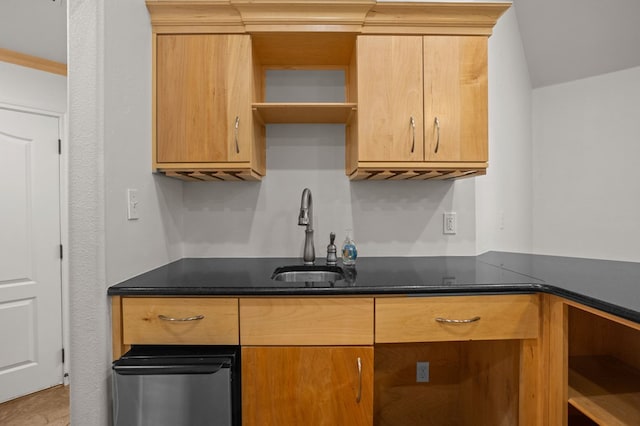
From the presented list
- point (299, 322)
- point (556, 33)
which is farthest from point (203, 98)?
point (556, 33)

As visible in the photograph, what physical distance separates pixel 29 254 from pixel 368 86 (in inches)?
96.7

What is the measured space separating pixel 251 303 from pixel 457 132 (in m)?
1.20

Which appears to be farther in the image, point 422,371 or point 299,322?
point 422,371

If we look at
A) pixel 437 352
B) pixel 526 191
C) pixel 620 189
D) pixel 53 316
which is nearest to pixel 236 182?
pixel 437 352

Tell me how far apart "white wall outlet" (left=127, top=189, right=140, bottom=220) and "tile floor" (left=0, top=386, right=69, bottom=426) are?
1533 mm

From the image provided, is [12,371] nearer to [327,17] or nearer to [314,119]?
[314,119]

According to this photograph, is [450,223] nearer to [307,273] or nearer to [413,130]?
[413,130]

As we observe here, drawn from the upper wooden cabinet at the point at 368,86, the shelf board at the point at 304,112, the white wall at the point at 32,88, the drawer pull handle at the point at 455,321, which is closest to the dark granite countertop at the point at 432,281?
the drawer pull handle at the point at 455,321

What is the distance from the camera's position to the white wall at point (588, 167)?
193cm

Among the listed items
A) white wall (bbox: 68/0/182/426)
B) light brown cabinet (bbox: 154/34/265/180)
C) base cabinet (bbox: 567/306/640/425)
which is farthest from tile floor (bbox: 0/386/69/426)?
base cabinet (bbox: 567/306/640/425)

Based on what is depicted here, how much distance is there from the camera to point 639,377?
1254mm

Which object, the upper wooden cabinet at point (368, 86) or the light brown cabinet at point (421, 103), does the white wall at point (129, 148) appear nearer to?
the upper wooden cabinet at point (368, 86)

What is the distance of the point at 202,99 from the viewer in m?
1.52

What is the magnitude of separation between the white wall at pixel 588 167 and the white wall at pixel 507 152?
9 cm
